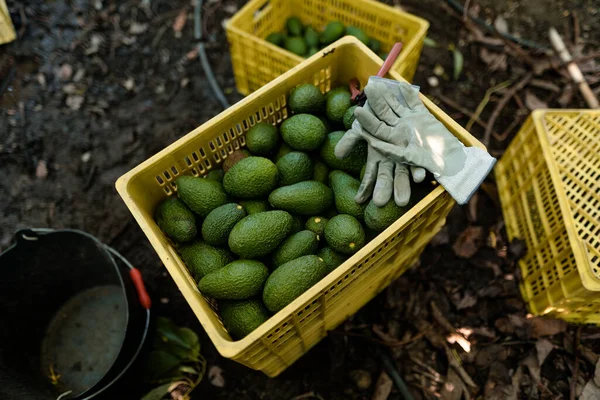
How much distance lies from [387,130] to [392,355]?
1.66 metres

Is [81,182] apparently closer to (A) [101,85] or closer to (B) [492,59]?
(A) [101,85]

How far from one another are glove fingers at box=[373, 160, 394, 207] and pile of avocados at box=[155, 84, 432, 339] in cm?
4

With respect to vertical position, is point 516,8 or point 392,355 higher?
point 516,8

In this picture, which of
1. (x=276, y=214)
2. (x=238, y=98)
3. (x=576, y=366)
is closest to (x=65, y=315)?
(x=276, y=214)

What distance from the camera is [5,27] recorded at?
157 inches

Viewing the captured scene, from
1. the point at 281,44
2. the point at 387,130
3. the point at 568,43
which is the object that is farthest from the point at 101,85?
the point at 568,43

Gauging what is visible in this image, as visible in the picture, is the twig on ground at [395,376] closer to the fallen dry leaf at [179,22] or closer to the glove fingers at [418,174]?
the glove fingers at [418,174]

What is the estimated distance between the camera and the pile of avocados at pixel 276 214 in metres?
1.88

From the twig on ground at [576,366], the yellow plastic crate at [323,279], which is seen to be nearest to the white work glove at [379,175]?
the yellow plastic crate at [323,279]

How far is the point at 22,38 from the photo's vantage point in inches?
165

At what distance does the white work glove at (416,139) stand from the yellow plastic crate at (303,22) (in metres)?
0.75

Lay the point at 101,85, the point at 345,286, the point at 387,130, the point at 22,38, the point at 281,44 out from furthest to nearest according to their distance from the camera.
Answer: the point at 22,38 → the point at 101,85 → the point at 281,44 → the point at 387,130 → the point at 345,286

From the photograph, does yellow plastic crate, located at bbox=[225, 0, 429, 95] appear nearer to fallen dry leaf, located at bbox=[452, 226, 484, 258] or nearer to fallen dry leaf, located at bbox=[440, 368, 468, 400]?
fallen dry leaf, located at bbox=[452, 226, 484, 258]

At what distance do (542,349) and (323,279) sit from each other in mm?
2031
